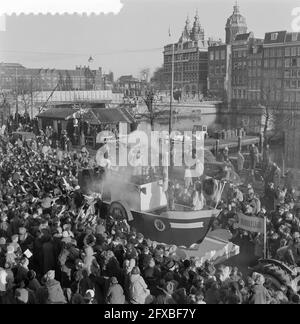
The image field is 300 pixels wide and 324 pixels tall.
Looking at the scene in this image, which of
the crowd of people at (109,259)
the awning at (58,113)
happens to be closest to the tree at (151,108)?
the awning at (58,113)

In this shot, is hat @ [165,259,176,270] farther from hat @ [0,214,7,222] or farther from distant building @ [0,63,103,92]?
distant building @ [0,63,103,92]

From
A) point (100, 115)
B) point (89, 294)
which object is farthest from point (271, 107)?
point (89, 294)

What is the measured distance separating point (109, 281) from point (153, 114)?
4173mm

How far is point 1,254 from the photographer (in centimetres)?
462

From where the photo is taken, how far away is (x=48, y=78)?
8.03m

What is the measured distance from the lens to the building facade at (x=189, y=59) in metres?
6.44

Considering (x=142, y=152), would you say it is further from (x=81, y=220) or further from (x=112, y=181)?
(x=81, y=220)

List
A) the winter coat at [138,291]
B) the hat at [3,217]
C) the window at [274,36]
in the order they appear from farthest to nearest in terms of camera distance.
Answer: the window at [274,36]
the hat at [3,217]
the winter coat at [138,291]

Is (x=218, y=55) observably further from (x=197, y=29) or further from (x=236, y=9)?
(x=236, y=9)

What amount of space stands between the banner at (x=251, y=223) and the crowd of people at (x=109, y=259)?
11 centimetres

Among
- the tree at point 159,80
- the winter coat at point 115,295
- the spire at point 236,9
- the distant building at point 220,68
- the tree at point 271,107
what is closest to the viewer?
the winter coat at point 115,295

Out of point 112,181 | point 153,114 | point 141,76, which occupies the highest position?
point 141,76

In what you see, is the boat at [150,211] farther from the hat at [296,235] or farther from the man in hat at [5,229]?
the man in hat at [5,229]
